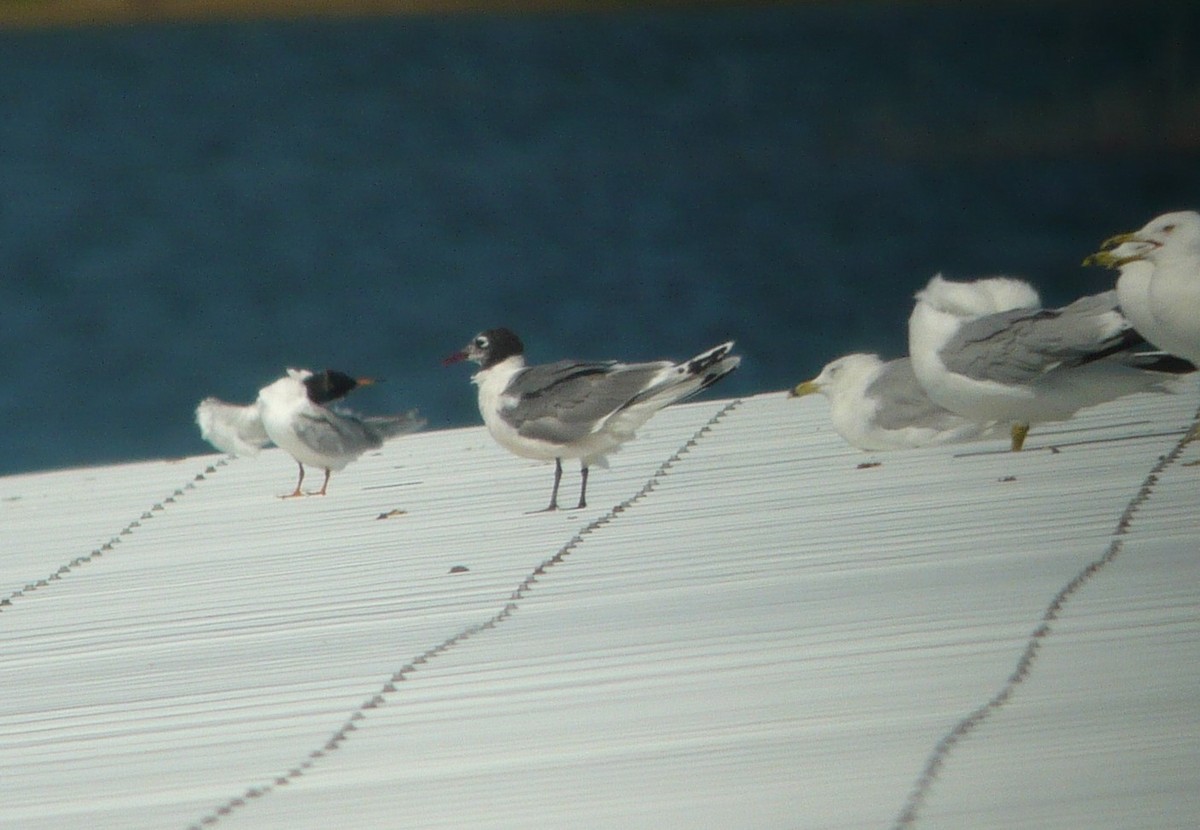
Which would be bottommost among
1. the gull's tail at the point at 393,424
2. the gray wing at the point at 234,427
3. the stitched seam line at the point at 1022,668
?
the stitched seam line at the point at 1022,668

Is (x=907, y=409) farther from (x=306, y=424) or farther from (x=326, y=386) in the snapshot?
(x=326, y=386)

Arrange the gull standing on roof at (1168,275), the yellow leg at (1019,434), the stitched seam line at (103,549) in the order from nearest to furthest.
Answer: the stitched seam line at (103,549), the gull standing on roof at (1168,275), the yellow leg at (1019,434)

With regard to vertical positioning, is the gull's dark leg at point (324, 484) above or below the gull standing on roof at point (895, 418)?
above

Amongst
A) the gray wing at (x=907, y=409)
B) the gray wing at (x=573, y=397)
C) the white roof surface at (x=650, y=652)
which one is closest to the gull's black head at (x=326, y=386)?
the white roof surface at (x=650, y=652)

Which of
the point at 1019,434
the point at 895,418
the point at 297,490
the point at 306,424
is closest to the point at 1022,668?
the point at 1019,434

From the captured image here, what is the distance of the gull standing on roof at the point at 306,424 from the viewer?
861 cm

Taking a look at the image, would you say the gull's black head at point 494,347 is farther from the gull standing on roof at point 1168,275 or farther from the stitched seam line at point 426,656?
the gull standing on roof at point 1168,275

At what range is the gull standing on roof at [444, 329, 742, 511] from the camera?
7102mm

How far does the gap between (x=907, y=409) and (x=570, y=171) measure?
34.8 m

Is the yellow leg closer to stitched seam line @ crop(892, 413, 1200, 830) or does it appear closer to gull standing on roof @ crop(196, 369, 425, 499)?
stitched seam line @ crop(892, 413, 1200, 830)

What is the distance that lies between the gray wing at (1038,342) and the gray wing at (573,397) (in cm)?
107

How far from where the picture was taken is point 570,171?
138 ft

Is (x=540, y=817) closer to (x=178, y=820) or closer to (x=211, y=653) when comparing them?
(x=178, y=820)

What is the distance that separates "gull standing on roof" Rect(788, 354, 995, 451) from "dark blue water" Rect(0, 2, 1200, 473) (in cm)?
2833
